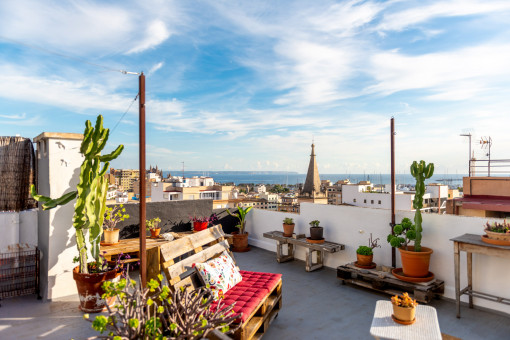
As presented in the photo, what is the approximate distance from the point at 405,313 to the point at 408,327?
107 mm

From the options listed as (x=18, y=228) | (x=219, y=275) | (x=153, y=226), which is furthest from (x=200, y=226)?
(x=219, y=275)

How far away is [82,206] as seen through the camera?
3.62 m

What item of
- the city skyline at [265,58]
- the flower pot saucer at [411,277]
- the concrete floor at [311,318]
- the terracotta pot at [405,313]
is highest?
the city skyline at [265,58]

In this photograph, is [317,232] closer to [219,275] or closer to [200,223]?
[200,223]

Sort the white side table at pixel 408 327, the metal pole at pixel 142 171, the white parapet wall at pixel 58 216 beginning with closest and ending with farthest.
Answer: the white side table at pixel 408 327, the metal pole at pixel 142 171, the white parapet wall at pixel 58 216

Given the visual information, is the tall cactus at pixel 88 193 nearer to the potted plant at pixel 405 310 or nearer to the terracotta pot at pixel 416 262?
the potted plant at pixel 405 310

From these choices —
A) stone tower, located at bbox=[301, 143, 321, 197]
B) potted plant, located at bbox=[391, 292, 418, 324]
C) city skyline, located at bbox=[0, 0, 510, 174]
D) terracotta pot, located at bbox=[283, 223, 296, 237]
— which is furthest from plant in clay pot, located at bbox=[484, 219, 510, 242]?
stone tower, located at bbox=[301, 143, 321, 197]

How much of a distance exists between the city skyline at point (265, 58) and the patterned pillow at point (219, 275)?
1.36m

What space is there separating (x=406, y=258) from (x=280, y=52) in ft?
18.5

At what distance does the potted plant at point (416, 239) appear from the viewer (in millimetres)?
4082

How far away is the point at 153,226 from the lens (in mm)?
5836

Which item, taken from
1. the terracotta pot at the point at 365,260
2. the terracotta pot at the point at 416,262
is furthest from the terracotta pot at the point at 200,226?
the terracotta pot at the point at 416,262

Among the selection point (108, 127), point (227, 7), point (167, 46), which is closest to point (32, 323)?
point (108, 127)

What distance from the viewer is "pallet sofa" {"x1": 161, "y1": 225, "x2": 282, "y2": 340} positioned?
2656 mm
